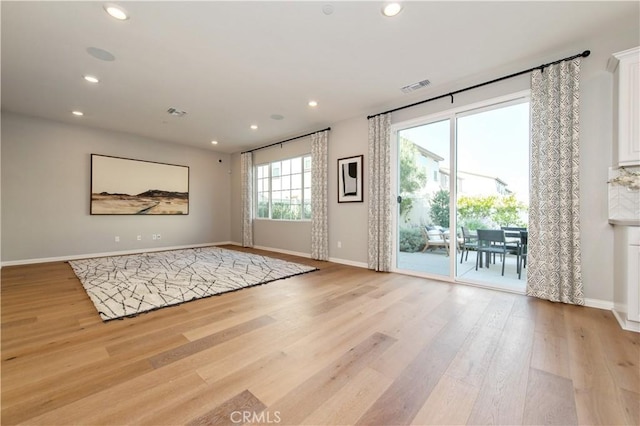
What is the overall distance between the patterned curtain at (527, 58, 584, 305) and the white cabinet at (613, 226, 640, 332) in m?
0.37

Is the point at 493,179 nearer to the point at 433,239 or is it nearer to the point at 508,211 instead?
the point at 508,211

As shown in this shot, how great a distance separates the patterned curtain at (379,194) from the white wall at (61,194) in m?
5.03

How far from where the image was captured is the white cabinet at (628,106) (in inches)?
88.0

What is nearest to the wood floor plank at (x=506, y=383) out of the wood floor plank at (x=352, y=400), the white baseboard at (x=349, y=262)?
the wood floor plank at (x=352, y=400)

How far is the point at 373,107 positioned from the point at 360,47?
165cm

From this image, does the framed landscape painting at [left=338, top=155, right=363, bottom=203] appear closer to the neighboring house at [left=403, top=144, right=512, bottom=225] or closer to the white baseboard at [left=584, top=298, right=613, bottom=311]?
the neighboring house at [left=403, top=144, right=512, bottom=225]

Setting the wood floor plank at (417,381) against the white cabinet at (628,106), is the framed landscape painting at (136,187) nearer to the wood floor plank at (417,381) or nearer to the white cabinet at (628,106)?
the wood floor plank at (417,381)

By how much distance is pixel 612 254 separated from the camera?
2.56m

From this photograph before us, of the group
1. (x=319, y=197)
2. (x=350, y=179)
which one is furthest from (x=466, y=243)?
(x=319, y=197)

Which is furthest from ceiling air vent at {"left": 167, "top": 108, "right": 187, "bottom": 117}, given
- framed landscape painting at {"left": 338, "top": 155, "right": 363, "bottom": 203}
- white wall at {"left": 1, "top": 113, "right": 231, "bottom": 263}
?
framed landscape painting at {"left": 338, "top": 155, "right": 363, "bottom": 203}

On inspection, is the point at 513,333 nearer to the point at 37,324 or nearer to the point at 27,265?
the point at 37,324

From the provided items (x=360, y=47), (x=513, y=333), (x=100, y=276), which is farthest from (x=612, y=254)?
(x=100, y=276)

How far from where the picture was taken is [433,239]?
3.92 m

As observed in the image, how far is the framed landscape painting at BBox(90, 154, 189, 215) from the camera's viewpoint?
17.8 ft
